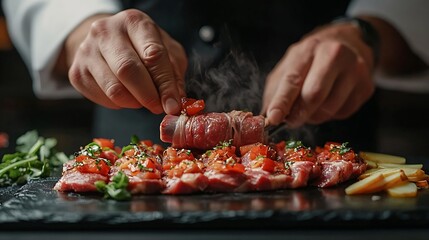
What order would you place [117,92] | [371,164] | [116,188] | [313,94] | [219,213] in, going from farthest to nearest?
[313,94] → [371,164] → [117,92] → [116,188] → [219,213]

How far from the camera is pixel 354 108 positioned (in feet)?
12.5

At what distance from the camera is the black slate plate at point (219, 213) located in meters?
2.14

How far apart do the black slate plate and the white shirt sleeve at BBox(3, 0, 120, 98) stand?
73.9 inches

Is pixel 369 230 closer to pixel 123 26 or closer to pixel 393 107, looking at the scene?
pixel 123 26

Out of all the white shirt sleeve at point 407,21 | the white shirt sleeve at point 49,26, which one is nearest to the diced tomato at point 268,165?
the white shirt sleeve at point 49,26

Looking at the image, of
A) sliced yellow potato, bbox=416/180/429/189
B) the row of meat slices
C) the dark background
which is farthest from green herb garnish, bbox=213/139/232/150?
the dark background

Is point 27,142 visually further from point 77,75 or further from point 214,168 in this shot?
point 214,168

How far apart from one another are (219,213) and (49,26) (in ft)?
8.20

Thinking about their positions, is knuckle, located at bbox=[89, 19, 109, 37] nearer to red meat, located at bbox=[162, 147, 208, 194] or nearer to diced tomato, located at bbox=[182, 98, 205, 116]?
diced tomato, located at bbox=[182, 98, 205, 116]

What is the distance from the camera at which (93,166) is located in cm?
269

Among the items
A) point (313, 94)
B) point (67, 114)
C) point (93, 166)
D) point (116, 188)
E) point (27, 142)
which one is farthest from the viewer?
point (67, 114)

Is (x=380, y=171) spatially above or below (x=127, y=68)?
below

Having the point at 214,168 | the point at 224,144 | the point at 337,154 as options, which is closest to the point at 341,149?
the point at 337,154

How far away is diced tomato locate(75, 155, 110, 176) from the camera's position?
2.68 meters
